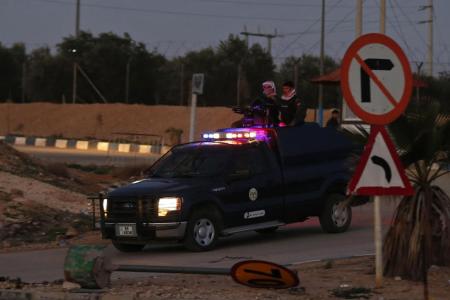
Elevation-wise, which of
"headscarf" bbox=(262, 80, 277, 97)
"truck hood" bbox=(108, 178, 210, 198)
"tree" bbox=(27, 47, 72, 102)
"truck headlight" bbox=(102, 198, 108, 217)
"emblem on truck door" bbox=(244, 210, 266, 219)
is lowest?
"emblem on truck door" bbox=(244, 210, 266, 219)

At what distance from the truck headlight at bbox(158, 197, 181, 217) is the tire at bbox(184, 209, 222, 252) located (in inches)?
13.4

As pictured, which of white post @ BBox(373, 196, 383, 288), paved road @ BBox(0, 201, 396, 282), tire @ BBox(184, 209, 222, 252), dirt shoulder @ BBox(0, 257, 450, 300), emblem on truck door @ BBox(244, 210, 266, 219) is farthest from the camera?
emblem on truck door @ BBox(244, 210, 266, 219)

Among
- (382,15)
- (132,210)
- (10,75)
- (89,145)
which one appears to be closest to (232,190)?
(132,210)

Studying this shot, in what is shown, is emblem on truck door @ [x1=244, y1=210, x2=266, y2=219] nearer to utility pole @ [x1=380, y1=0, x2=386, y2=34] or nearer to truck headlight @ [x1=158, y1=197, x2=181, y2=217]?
truck headlight @ [x1=158, y1=197, x2=181, y2=217]

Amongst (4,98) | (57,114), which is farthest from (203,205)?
(4,98)

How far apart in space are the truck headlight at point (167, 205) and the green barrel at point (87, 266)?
4009mm

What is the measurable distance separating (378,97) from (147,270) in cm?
302

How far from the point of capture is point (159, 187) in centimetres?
1431

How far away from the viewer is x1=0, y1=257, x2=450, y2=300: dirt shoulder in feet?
32.2

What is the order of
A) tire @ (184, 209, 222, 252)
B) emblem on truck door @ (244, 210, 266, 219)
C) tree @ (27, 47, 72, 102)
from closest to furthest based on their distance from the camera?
tire @ (184, 209, 222, 252) → emblem on truck door @ (244, 210, 266, 219) → tree @ (27, 47, 72, 102)

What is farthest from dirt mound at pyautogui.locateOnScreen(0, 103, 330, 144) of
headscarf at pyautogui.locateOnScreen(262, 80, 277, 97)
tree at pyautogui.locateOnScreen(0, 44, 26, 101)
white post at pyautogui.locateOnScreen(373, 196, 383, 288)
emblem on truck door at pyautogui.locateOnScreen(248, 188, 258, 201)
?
white post at pyautogui.locateOnScreen(373, 196, 383, 288)

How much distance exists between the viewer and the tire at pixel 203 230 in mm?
14375

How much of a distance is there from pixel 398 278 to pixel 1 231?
851 cm

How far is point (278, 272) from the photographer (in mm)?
9797
